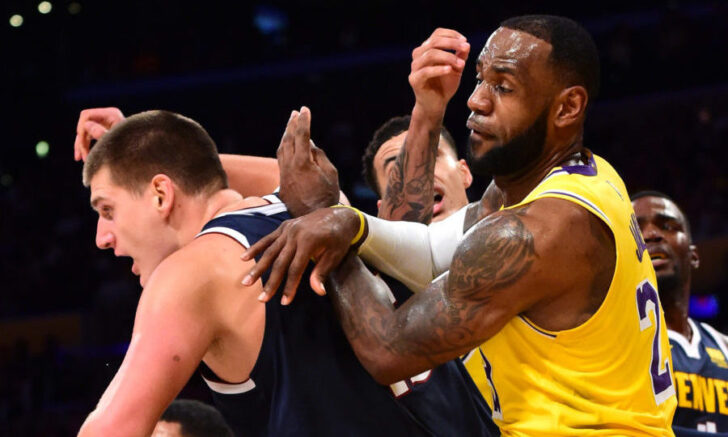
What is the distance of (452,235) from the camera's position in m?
3.05

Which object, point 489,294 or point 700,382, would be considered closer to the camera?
point 489,294

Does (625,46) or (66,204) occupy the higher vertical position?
(625,46)

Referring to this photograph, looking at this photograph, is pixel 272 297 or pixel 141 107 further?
pixel 141 107

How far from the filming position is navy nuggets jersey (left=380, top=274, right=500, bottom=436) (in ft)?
8.75

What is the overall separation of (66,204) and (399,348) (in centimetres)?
1145

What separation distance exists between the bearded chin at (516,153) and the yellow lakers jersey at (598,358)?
0.11m

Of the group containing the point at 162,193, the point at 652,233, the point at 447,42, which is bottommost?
the point at 652,233

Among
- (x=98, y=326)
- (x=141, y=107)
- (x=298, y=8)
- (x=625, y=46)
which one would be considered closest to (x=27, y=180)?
(x=141, y=107)

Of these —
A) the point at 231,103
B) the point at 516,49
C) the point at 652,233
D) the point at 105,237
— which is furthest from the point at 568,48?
the point at 231,103

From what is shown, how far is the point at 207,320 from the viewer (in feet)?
7.62

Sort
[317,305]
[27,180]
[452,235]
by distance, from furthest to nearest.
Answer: [27,180]
[452,235]
[317,305]

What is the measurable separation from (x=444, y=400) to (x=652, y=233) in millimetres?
2358

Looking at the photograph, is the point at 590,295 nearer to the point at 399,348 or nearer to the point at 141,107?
the point at 399,348

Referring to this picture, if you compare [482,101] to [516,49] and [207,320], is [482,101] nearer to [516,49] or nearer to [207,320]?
[516,49]
